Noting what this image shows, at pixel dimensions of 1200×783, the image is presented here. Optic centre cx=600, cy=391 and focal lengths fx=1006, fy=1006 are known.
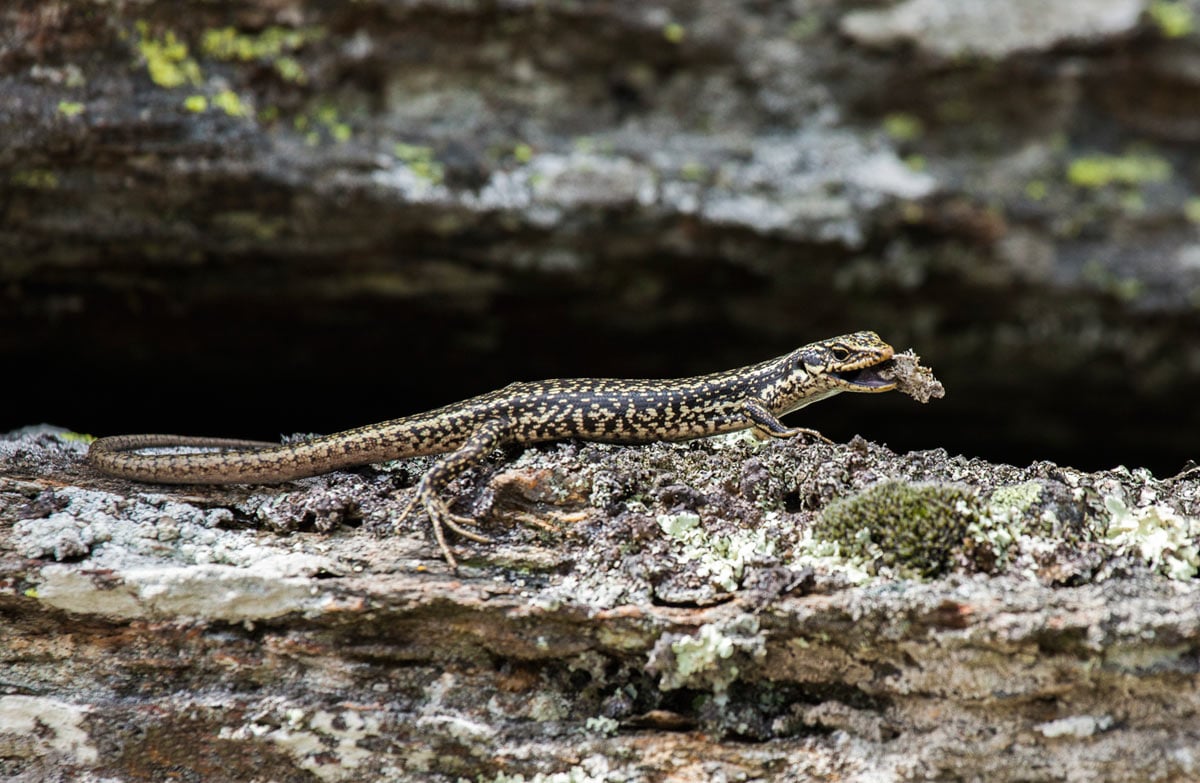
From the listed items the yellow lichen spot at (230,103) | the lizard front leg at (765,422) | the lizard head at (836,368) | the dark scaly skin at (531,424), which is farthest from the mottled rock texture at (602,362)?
the lizard head at (836,368)

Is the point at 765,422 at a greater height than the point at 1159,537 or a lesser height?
greater

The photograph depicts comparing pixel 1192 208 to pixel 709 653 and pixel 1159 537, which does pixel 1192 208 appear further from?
pixel 709 653

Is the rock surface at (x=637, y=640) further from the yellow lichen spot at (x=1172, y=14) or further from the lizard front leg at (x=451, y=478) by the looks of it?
the yellow lichen spot at (x=1172, y=14)

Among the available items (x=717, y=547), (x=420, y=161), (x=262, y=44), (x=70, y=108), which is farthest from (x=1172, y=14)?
(x=70, y=108)

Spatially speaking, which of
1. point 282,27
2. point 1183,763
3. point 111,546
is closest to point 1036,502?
point 1183,763

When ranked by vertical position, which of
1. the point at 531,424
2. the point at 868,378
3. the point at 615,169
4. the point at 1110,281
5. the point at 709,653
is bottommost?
the point at 709,653

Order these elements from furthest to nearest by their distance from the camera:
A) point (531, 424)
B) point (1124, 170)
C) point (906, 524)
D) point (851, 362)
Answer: point (1124, 170) → point (851, 362) → point (531, 424) → point (906, 524)

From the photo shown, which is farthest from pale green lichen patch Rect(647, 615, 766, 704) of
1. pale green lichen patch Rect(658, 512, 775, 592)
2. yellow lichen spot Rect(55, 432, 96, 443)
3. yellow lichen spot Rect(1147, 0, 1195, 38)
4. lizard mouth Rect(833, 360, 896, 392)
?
yellow lichen spot Rect(1147, 0, 1195, 38)

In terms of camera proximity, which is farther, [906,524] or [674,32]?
[674,32]
